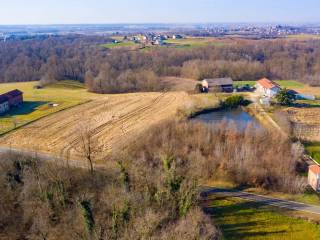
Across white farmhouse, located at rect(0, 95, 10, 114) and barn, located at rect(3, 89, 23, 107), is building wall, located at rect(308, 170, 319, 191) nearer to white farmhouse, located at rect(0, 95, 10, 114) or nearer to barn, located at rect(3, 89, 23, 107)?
white farmhouse, located at rect(0, 95, 10, 114)

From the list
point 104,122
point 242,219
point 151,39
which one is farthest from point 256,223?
point 151,39

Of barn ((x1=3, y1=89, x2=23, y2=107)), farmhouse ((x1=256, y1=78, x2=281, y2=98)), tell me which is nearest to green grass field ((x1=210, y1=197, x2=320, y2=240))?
farmhouse ((x1=256, y1=78, x2=281, y2=98))

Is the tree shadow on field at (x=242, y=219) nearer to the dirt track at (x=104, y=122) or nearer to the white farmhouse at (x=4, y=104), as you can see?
the dirt track at (x=104, y=122)

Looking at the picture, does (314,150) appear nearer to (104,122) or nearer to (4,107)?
(104,122)

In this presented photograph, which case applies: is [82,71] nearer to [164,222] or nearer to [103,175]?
[103,175]

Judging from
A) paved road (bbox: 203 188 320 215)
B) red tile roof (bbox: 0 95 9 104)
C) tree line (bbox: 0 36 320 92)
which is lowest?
paved road (bbox: 203 188 320 215)

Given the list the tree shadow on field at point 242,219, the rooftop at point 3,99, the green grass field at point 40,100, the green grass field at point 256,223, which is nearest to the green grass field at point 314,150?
the green grass field at point 256,223
